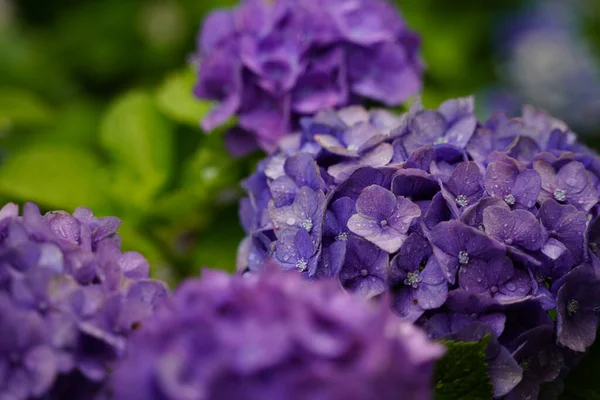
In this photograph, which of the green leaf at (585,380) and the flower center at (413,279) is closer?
the flower center at (413,279)

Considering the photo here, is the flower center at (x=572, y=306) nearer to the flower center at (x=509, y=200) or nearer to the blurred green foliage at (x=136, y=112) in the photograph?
the flower center at (x=509, y=200)

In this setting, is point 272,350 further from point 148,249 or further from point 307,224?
point 148,249

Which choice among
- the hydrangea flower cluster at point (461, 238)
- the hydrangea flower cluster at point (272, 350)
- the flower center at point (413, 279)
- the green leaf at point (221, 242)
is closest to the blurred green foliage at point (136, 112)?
the green leaf at point (221, 242)

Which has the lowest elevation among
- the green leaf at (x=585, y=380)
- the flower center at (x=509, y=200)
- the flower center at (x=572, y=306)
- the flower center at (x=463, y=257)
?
the green leaf at (x=585, y=380)

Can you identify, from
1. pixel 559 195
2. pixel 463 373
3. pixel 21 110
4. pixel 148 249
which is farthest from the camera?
pixel 21 110

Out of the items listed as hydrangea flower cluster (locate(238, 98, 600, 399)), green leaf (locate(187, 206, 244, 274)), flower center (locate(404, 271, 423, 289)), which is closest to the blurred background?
green leaf (locate(187, 206, 244, 274))

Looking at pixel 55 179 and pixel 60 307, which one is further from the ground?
pixel 60 307

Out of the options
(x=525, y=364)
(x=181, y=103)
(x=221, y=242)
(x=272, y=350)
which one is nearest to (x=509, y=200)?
(x=525, y=364)
